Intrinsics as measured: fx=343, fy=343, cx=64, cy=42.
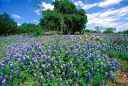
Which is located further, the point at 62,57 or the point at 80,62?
the point at 62,57

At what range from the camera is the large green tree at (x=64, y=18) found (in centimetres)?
4862

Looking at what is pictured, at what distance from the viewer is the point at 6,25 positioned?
47500mm

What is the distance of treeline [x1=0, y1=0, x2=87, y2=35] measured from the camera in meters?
→ 47.9

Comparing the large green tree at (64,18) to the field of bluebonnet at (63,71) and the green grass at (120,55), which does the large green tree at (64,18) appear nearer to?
the green grass at (120,55)

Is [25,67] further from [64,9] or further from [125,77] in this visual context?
[64,9]

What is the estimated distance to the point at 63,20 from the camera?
51.0 metres

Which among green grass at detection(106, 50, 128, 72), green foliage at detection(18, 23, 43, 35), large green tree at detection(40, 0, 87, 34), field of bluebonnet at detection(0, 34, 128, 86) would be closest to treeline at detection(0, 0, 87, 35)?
large green tree at detection(40, 0, 87, 34)

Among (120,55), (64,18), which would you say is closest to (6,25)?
(64,18)

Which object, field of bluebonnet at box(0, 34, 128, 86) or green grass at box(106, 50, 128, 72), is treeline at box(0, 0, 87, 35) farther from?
field of bluebonnet at box(0, 34, 128, 86)

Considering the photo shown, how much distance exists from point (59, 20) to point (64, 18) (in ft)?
7.71

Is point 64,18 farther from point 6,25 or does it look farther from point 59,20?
point 6,25

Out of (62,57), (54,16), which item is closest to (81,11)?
(54,16)

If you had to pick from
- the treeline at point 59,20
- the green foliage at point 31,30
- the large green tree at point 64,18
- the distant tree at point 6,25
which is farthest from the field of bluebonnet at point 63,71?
the large green tree at point 64,18

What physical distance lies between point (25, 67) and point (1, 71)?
1.93 ft
